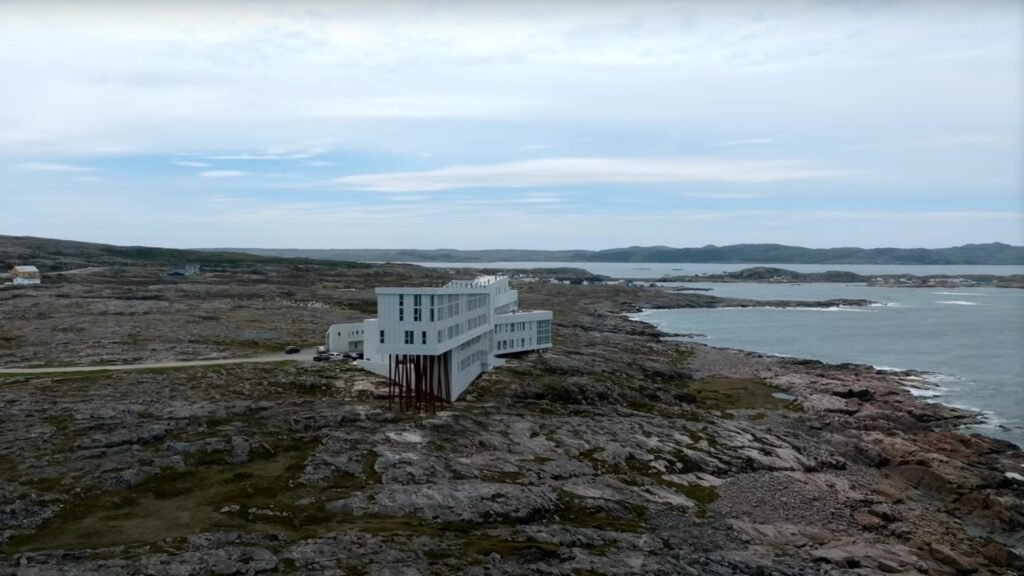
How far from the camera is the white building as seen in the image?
5047cm

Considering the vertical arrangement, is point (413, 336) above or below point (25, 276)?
below

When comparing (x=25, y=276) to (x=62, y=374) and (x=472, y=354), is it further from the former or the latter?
(x=472, y=354)

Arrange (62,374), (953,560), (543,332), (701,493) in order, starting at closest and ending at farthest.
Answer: (953,560) → (701,493) → (62,374) → (543,332)

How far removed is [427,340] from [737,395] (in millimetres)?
38370

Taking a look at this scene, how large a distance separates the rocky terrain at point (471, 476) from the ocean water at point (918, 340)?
13719 millimetres

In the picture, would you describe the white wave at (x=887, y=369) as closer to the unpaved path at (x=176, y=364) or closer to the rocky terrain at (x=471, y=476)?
the rocky terrain at (x=471, y=476)

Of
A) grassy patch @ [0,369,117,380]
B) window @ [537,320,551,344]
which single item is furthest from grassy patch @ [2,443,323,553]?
window @ [537,320,551,344]

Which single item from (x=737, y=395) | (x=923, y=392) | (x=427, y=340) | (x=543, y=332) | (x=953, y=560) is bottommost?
(x=923, y=392)

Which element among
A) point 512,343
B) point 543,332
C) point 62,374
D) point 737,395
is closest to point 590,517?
point 512,343

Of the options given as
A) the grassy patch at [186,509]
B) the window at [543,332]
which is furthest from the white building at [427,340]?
the grassy patch at [186,509]

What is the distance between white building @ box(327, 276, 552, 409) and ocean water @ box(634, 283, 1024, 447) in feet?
143

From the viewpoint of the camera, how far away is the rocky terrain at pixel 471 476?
31484 millimetres

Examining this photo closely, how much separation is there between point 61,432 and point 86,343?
97.1 feet

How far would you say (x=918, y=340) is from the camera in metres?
131
